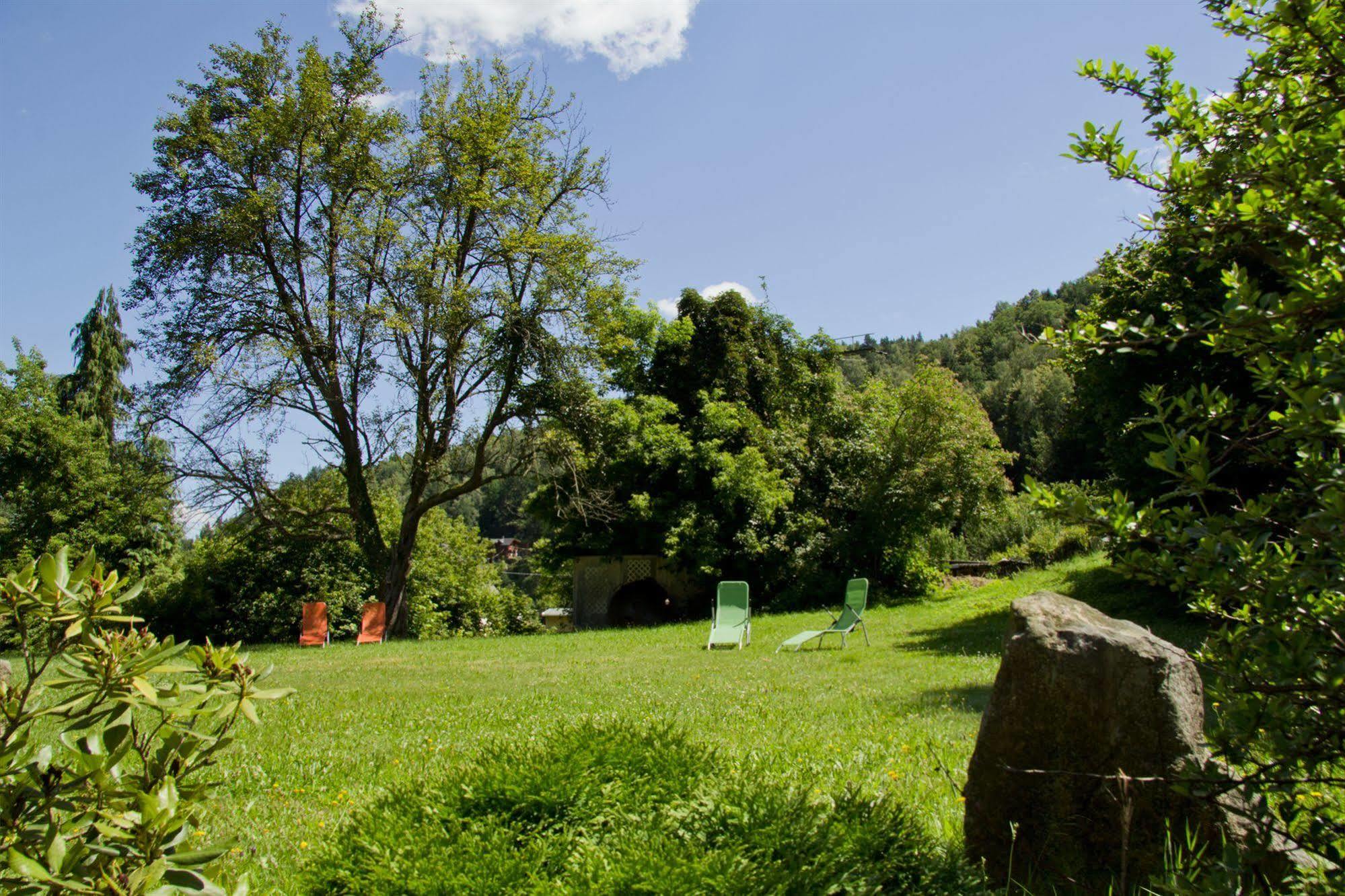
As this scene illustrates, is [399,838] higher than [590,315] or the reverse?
the reverse

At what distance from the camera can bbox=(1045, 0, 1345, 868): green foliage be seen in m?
1.56

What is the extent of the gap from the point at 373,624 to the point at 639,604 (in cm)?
623

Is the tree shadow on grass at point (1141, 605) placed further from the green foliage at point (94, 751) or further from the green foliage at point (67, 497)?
the green foliage at point (67, 497)

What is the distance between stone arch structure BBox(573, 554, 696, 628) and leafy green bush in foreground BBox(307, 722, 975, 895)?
1696 cm

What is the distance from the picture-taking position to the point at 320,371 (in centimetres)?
1734

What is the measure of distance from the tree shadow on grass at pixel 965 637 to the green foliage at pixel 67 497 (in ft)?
55.1

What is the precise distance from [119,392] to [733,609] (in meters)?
22.3

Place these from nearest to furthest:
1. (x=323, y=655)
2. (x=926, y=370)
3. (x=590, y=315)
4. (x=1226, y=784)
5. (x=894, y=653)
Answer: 1. (x=1226, y=784)
2. (x=894, y=653)
3. (x=323, y=655)
4. (x=590, y=315)
5. (x=926, y=370)

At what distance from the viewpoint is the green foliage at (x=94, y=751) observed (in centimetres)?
129

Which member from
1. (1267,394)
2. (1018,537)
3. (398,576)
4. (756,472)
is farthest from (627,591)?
(1267,394)

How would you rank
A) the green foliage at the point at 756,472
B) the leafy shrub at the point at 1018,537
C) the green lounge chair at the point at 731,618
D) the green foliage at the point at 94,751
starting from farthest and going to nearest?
the leafy shrub at the point at 1018,537 < the green foliage at the point at 756,472 < the green lounge chair at the point at 731,618 < the green foliage at the point at 94,751

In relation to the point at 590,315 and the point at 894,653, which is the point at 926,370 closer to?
the point at 590,315

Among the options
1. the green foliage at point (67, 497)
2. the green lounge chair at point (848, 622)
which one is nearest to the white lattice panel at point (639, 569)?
the green lounge chair at point (848, 622)

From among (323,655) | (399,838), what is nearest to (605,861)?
(399,838)
